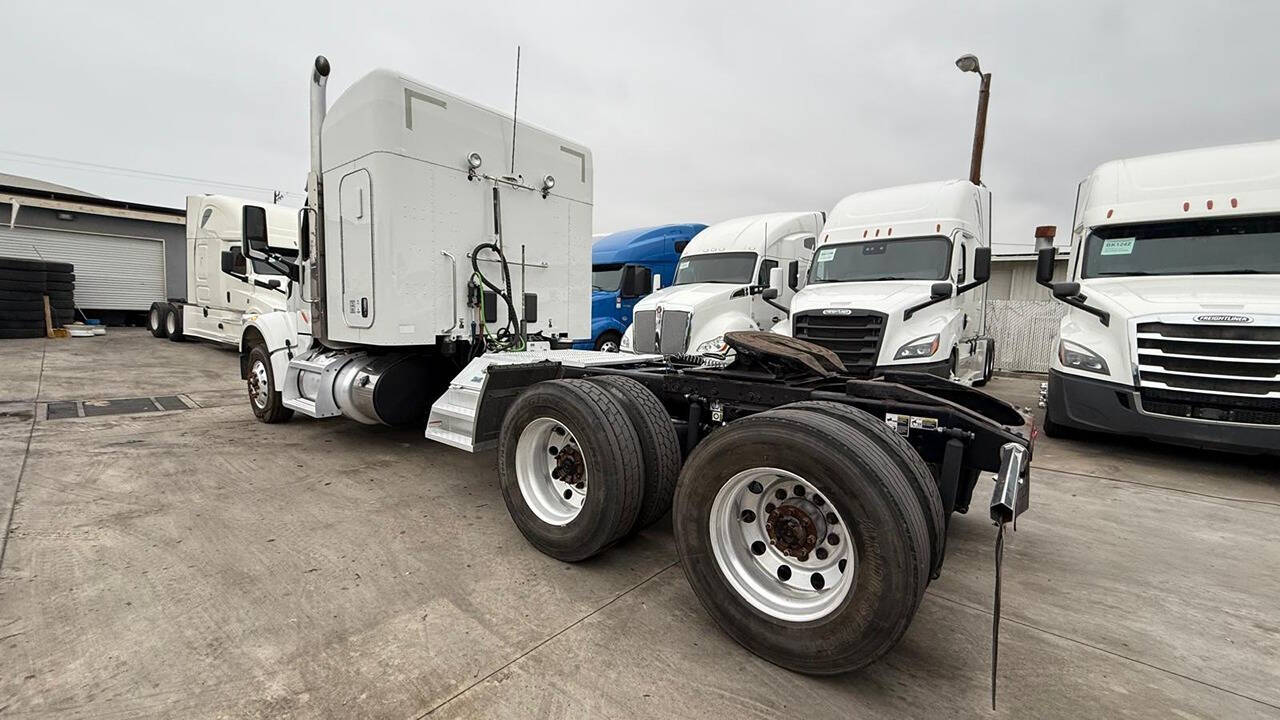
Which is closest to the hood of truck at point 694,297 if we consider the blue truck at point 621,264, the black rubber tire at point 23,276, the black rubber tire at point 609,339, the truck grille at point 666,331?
the truck grille at point 666,331

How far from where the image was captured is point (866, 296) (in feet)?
23.0

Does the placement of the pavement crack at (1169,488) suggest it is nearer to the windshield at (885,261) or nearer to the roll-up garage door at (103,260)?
the windshield at (885,261)

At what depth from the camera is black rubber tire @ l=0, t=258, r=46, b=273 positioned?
13289 mm

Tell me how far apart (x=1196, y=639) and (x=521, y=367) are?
3.72 meters

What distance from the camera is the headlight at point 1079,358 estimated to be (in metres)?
5.46

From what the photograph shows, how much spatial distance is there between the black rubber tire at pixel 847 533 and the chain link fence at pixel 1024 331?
13.9m

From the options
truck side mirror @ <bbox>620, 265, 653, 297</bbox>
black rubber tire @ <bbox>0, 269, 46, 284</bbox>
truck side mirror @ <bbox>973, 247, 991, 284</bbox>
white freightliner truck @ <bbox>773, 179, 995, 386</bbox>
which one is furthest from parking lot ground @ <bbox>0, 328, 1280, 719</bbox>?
black rubber tire @ <bbox>0, 269, 46, 284</bbox>

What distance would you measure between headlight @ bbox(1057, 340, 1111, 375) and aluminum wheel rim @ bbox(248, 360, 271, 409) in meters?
8.53

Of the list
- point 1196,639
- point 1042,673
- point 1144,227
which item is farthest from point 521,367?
point 1144,227

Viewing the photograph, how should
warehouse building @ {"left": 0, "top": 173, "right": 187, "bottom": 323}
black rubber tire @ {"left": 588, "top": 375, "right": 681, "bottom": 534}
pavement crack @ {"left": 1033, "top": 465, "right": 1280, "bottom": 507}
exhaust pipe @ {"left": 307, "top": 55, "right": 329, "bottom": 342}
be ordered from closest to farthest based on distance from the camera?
1. black rubber tire @ {"left": 588, "top": 375, "right": 681, "bottom": 534}
2. pavement crack @ {"left": 1033, "top": 465, "right": 1280, "bottom": 507}
3. exhaust pipe @ {"left": 307, "top": 55, "right": 329, "bottom": 342}
4. warehouse building @ {"left": 0, "top": 173, "right": 187, "bottom": 323}

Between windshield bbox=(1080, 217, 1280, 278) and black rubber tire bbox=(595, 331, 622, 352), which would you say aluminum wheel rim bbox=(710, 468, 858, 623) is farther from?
black rubber tire bbox=(595, 331, 622, 352)

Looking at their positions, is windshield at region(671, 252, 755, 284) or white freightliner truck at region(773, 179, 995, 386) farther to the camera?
windshield at region(671, 252, 755, 284)

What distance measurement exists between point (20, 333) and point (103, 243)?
4.66 metres

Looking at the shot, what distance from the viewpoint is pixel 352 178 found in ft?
14.7
